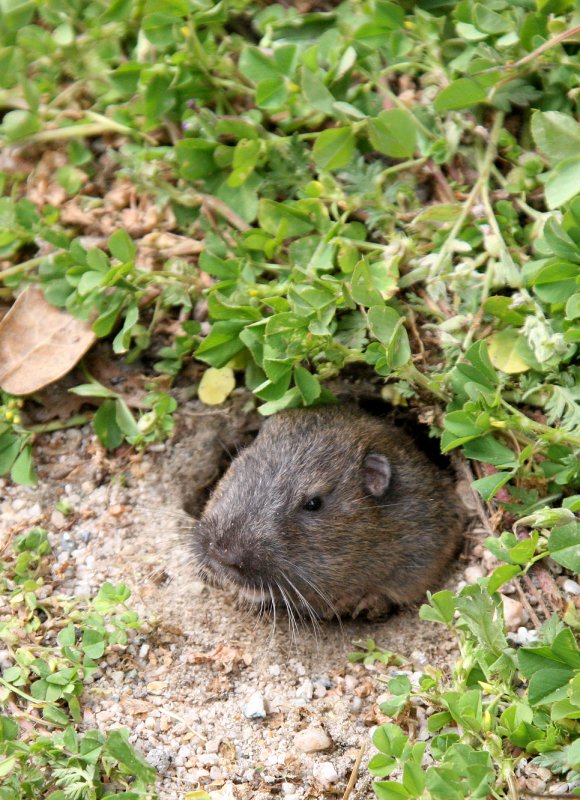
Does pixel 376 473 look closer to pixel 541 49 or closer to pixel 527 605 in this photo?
pixel 527 605

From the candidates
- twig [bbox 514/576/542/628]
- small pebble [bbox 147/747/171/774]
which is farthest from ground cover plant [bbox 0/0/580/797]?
small pebble [bbox 147/747/171/774]

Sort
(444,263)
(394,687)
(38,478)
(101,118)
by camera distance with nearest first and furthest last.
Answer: (394,687)
(444,263)
(38,478)
(101,118)

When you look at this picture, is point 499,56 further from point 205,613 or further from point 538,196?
point 205,613

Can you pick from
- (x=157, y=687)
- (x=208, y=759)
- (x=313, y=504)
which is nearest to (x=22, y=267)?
(x=313, y=504)

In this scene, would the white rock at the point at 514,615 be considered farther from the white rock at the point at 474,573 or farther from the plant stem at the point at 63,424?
the plant stem at the point at 63,424

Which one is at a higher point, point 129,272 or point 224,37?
point 224,37

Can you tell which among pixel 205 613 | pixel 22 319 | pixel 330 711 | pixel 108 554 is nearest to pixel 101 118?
pixel 22 319

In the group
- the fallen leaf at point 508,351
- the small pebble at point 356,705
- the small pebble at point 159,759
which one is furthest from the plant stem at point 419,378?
the small pebble at point 159,759
